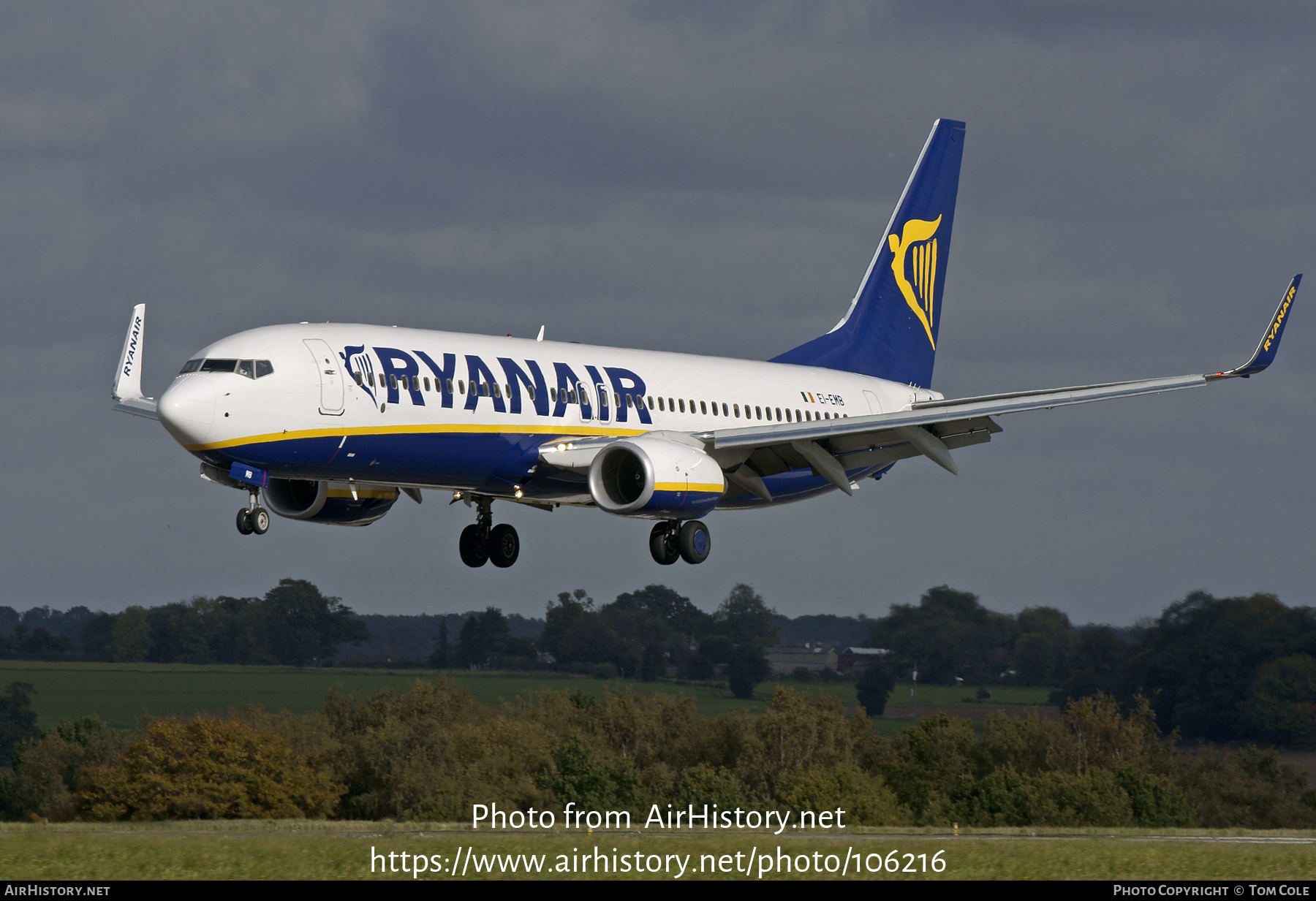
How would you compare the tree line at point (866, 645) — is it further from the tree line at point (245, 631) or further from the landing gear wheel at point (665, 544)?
the landing gear wheel at point (665, 544)

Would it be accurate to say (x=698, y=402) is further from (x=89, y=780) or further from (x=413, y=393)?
(x=89, y=780)

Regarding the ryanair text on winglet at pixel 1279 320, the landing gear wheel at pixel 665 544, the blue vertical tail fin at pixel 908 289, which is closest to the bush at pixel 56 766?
the blue vertical tail fin at pixel 908 289

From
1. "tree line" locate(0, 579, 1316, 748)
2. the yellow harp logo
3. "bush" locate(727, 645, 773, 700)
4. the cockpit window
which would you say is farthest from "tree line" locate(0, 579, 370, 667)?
the cockpit window

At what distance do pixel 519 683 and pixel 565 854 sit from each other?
80.0 metres

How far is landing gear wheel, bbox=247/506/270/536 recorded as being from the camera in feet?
119

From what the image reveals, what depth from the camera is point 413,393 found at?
3794cm

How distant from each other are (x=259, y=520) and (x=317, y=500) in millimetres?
6755

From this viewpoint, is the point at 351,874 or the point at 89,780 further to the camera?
the point at 89,780

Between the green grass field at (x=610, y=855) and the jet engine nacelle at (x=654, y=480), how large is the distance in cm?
776

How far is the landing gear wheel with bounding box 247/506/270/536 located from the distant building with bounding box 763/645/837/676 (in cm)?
8033

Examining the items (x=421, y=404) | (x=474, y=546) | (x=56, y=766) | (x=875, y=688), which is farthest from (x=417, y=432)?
(x=56, y=766)

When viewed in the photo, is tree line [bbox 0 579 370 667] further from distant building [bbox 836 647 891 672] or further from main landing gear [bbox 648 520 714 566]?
main landing gear [bbox 648 520 714 566]

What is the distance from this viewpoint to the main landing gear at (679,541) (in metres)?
43.9
